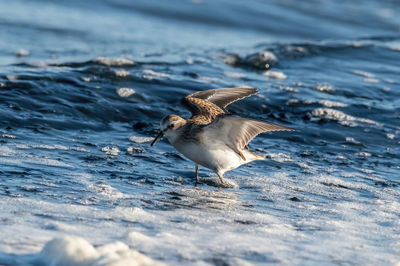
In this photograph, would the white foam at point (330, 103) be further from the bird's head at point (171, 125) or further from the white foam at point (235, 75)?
the bird's head at point (171, 125)

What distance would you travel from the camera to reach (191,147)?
549cm

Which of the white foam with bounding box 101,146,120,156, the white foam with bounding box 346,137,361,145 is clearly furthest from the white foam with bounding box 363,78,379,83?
the white foam with bounding box 101,146,120,156

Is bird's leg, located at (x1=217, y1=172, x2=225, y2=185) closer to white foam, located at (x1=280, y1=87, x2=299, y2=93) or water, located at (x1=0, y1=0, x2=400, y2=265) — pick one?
water, located at (x1=0, y1=0, x2=400, y2=265)

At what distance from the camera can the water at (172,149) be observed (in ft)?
14.1

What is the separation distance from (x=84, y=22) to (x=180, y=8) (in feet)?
8.44

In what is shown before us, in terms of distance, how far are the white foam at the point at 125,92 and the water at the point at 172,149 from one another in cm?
3

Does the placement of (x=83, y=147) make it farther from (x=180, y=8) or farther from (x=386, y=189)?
(x=180, y=8)

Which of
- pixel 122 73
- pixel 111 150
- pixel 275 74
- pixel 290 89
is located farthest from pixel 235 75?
pixel 111 150

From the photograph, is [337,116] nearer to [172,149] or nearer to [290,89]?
[290,89]

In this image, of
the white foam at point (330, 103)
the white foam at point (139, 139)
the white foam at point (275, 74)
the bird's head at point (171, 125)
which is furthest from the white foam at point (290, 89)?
the bird's head at point (171, 125)

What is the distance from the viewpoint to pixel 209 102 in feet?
21.0

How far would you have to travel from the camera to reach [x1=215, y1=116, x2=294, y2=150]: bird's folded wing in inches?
205

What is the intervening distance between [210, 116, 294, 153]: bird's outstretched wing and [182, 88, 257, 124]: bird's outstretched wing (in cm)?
36

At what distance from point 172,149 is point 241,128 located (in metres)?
1.49
